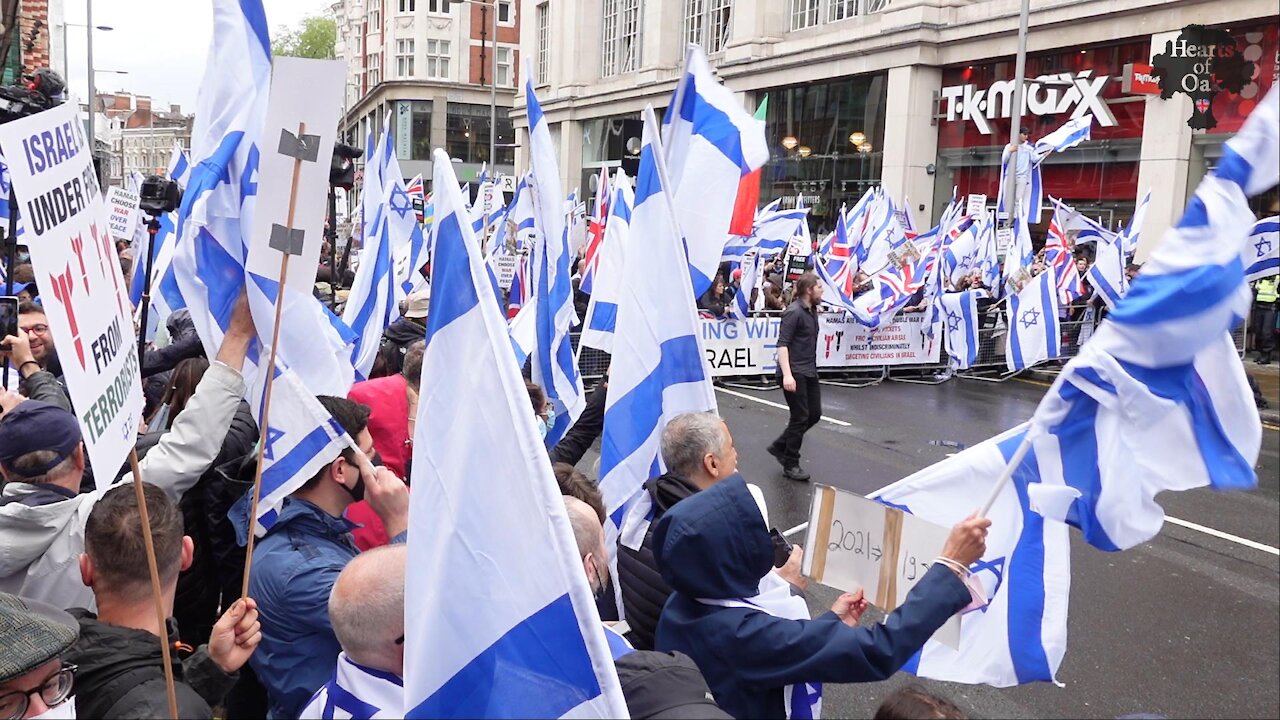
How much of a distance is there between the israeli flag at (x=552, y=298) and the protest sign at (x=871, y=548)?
320 centimetres

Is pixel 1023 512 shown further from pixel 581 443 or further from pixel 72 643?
pixel 581 443

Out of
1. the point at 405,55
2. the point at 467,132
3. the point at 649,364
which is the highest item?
the point at 405,55

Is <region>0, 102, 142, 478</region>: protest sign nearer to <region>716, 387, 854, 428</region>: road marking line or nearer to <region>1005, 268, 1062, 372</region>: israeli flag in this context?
<region>716, 387, 854, 428</region>: road marking line

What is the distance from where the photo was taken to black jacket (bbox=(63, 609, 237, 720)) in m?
2.40

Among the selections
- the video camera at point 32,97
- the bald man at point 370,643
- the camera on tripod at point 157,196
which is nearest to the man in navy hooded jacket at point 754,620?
the bald man at point 370,643

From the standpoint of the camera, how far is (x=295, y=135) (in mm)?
3180

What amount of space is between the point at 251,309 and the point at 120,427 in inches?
51.8

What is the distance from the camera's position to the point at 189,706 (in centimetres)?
241

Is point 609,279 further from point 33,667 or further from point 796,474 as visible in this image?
point 33,667

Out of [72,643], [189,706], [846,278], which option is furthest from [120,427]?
[846,278]

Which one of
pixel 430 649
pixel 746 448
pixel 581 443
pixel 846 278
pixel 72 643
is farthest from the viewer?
pixel 846 278

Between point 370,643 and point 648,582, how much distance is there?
1.59 m

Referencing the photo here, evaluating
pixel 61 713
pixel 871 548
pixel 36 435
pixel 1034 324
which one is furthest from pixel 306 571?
pixel 1034 324

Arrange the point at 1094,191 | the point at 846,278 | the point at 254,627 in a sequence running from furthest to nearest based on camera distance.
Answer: the point at 1094,191
the point at 846,278
the point at 254,627
